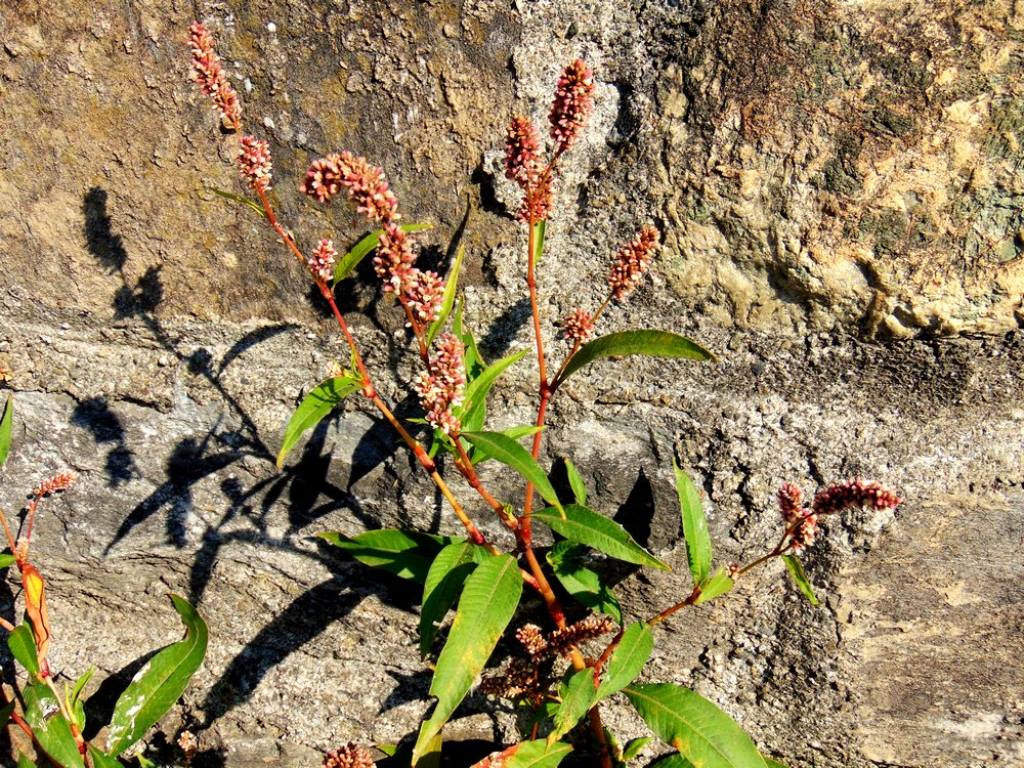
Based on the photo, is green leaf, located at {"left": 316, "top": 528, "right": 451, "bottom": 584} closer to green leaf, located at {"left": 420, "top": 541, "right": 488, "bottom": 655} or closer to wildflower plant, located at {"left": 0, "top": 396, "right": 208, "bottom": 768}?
green leaf, located at {"left": 420, "top": 541, "right": 488, "bottom": 655}

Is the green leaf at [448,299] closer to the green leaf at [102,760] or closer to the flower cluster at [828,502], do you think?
the flower cluster at [828,502]

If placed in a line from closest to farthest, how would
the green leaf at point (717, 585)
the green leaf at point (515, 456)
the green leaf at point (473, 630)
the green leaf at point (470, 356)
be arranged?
the green leaf at point (515, 456), the green leaf at point (473, 630), the green leaf at point (717, 585), the green leaf at point (470, 356)

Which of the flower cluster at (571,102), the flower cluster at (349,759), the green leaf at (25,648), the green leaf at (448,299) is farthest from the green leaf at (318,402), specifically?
the green leaf at (25,648)

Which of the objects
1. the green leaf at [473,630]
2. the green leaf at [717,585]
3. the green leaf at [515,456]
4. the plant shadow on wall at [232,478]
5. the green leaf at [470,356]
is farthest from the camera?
the plant shadow on wall at [232,478]

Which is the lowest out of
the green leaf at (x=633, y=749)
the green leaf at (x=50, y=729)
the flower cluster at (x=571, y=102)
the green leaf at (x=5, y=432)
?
the green leaf at (x=50, y=729)

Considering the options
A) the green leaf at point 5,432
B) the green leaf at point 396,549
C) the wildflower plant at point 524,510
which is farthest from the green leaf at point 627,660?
the green leaf at point 5,432

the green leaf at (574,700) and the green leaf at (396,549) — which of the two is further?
the green leaf at (396,549)

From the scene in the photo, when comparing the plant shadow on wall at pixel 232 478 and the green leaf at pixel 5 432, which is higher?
the plant shadow on wall at pixel 232 478

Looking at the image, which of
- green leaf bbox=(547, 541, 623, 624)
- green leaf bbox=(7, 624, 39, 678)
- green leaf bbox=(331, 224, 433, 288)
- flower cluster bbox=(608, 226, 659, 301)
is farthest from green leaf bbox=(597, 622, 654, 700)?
green leaf bbox=(7, 624, 39, 678)
